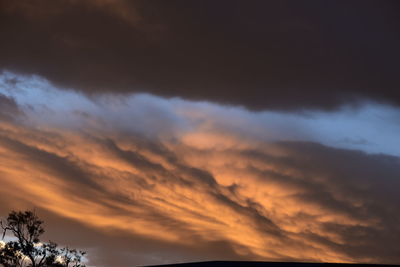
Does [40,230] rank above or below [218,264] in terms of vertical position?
above

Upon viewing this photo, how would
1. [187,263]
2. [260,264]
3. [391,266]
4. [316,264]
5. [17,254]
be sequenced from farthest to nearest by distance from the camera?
1. [17,254]
2. [187,263]
3. [260,264]
4. [316,264]
5. [391,266]

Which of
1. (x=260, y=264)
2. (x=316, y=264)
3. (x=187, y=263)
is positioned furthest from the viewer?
(x=187, y=263)

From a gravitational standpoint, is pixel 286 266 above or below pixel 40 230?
below

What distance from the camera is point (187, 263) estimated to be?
172 feet

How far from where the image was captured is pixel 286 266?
1868 inches

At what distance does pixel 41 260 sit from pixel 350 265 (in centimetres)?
4197

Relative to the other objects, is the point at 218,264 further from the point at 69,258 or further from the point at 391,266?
the point at 69,258

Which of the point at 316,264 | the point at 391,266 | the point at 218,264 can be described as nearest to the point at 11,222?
the point at 218,264

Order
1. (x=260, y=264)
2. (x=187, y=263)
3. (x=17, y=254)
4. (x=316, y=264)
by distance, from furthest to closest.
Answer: (x=17, y=254), (x=187, y=263), (x=260, y=264), (x=316, y=264)

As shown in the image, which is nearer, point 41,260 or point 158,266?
point 158,266

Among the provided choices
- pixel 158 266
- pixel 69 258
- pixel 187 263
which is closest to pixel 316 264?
Answer: pixel 187 263

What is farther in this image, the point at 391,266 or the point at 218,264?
the point at 218,264

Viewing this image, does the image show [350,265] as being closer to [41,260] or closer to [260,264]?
[260,264]

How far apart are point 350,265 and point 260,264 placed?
9318 millimetres
